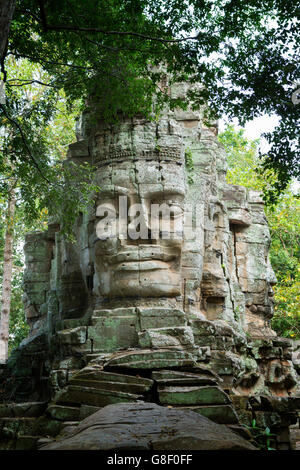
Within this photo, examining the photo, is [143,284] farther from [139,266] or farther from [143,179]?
[143,179]

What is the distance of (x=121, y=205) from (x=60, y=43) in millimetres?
2713

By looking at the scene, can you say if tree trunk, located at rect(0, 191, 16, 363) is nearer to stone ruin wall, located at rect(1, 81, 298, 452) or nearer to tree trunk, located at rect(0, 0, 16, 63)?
stone ruin wall, located at rect(1, 81, 298, 452)

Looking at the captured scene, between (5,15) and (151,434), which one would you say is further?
(5,15)

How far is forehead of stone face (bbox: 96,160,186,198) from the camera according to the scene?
923 centimetres

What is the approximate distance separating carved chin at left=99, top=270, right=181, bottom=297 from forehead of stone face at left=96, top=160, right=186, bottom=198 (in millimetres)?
1340

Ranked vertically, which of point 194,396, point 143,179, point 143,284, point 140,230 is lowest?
point 194,396

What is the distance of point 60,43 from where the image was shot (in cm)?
841

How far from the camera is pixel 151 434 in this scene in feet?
13.5

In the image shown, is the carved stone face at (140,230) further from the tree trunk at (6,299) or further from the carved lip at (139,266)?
the tree trunk at (6,299)

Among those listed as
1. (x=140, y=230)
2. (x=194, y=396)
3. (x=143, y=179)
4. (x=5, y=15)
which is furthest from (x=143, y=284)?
(x=5, y=15)

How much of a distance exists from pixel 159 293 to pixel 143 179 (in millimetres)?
1925

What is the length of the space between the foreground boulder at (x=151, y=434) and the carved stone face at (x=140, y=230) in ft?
12.9

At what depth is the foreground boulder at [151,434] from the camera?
3842 millimetres
